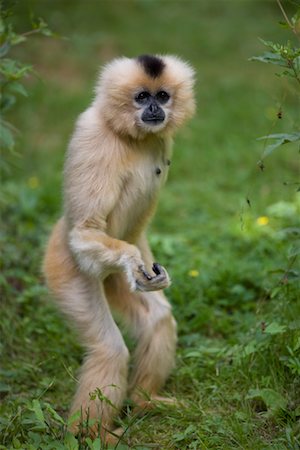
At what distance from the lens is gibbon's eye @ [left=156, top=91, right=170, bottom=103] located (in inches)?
177

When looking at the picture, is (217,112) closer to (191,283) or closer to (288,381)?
(191,283)

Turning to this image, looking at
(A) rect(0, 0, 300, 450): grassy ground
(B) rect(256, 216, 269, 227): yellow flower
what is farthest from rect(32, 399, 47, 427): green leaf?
(B) rect(256, 216, 269, 227): yellow flower

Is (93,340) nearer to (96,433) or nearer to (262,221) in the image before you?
(96,433)

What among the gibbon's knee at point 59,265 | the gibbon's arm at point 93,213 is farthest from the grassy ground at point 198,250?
the gibbon's arm at point 93,213

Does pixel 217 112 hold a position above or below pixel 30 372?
below

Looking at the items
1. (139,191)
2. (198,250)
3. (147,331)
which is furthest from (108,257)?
(198,250)

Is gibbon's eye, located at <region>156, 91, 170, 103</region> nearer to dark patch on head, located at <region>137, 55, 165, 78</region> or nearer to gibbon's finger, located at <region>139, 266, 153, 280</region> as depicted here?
dark patch on head, located at <region>137, 55, 165, 78</region>

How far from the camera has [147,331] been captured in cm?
473

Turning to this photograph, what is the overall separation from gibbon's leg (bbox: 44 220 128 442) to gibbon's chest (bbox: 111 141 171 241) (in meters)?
0.41

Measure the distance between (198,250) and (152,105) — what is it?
96.0 inches

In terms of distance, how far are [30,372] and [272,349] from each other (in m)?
1.68

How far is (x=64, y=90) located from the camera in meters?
11.0

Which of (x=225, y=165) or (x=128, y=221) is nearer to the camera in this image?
(x=128, y=221)

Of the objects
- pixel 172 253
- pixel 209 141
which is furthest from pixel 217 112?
pixel 172 253
